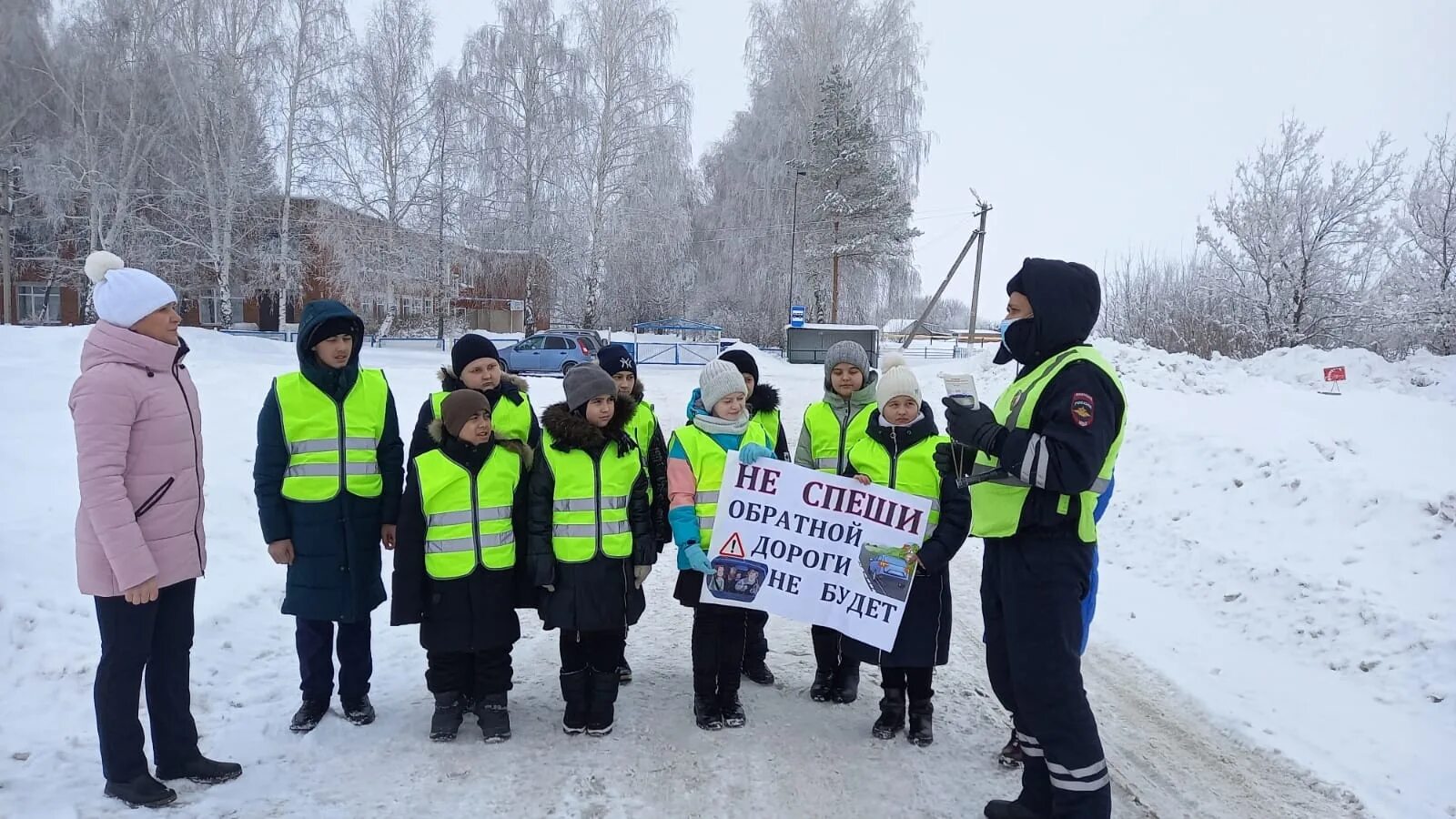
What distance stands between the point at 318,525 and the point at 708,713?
218 centimetres

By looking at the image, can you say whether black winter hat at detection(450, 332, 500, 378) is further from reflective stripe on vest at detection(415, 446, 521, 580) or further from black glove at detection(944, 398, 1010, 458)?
black glove at detection(944, 398, 1010, 458)

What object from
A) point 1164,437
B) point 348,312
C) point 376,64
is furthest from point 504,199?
point 348,312

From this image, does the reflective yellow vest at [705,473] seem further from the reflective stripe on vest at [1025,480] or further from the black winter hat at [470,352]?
the reflective stripe on vest at [1025,480]

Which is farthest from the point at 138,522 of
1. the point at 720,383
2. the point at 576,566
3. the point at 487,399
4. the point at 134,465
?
the point at 720,383

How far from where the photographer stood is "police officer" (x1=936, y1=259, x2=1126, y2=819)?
2.96 meters

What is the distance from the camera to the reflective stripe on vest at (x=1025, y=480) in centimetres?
307

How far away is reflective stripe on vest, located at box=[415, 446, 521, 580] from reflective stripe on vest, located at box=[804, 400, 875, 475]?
1723 mm

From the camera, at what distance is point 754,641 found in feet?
16.1

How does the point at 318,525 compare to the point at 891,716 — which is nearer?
the point at 318,525

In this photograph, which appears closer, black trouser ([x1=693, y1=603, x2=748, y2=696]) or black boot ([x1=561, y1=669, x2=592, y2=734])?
black boot ([x1=561, y1=669, x2=592, y2=734])

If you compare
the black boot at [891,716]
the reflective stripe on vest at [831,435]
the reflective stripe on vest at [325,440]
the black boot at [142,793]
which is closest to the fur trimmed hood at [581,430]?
the reflective stripe on vest at [325,440]

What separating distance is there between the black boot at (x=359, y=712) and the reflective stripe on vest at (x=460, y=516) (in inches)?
32.3

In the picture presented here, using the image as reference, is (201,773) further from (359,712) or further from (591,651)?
(591,651)

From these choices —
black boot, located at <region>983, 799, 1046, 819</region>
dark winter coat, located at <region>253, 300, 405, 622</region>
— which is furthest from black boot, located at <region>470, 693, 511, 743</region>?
black boot, located at <region>983, 799, 1046, 819</region>
